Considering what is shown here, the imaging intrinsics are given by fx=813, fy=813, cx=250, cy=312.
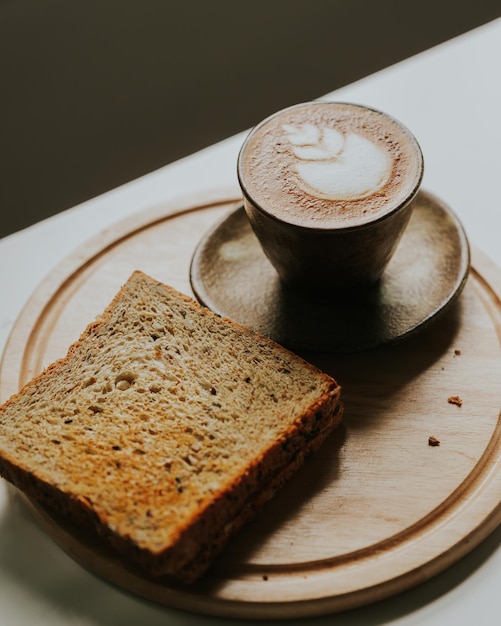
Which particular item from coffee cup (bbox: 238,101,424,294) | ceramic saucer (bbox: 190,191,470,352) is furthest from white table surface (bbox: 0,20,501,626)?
coffee cup (bbox: 238,101,424,294)

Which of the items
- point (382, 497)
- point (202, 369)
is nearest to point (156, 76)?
point (202, 369)

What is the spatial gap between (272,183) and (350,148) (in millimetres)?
209

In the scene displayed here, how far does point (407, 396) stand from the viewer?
183 centimetres

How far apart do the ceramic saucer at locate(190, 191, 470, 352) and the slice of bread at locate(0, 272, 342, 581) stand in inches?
4.9

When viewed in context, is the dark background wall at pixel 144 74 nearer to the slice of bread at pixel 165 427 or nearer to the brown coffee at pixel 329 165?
the brown coffee at pixel 329 165

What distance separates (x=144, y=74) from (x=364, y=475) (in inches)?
45.6

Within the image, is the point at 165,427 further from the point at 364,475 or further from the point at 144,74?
the point at 144,74

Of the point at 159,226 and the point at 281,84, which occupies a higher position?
the point at 281,84

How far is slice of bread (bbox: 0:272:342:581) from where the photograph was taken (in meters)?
1.51

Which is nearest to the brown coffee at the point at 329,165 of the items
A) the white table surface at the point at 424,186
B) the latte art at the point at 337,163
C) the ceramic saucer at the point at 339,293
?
the latte art at the point at 337,163

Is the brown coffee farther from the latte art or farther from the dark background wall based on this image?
the dark background wall

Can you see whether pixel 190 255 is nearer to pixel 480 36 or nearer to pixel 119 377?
pixel 119 377

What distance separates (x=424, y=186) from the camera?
2451 millimetres

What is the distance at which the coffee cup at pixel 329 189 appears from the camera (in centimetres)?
178
